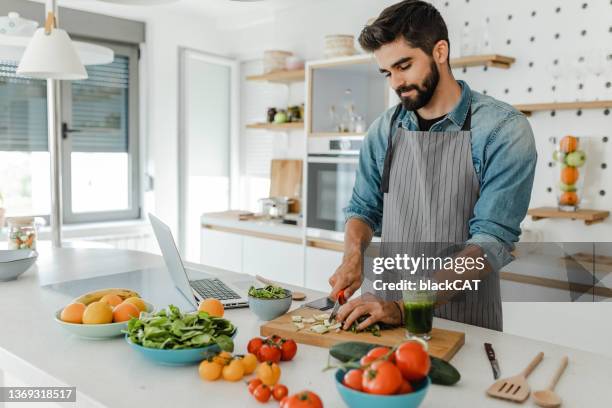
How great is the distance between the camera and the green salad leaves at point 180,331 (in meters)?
1.19

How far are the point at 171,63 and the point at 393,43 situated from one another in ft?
11.6

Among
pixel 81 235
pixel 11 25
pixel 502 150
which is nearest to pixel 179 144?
pixel 81 235

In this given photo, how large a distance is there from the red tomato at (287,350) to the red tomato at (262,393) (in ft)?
0.64

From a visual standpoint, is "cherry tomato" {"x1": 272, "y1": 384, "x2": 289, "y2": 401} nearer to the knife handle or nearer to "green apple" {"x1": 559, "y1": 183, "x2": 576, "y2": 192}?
the knife handle

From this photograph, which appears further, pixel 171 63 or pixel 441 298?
pixel 171 63

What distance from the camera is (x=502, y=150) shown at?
1724 mm

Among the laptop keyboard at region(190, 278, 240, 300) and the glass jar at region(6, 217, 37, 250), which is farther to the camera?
the glass jar at region(6, 217, 37, 250)

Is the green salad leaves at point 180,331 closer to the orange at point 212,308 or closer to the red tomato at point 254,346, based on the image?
the red tomato at point 254,346

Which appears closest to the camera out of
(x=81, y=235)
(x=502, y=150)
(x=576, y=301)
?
(x=502, y=150)

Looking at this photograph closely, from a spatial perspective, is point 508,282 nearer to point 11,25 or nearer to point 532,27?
point 532,27

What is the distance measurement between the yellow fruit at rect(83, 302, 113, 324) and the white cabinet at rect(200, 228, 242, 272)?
303 cm

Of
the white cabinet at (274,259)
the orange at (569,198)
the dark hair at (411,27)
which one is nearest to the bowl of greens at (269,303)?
the dark hair at (411,27)

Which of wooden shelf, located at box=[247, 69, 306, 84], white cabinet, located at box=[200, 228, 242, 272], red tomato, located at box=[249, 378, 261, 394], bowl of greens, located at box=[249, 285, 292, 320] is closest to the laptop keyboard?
bowl of greens, located at box=[249, 285, 292, 320]

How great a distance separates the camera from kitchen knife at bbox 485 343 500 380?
3.92ft
